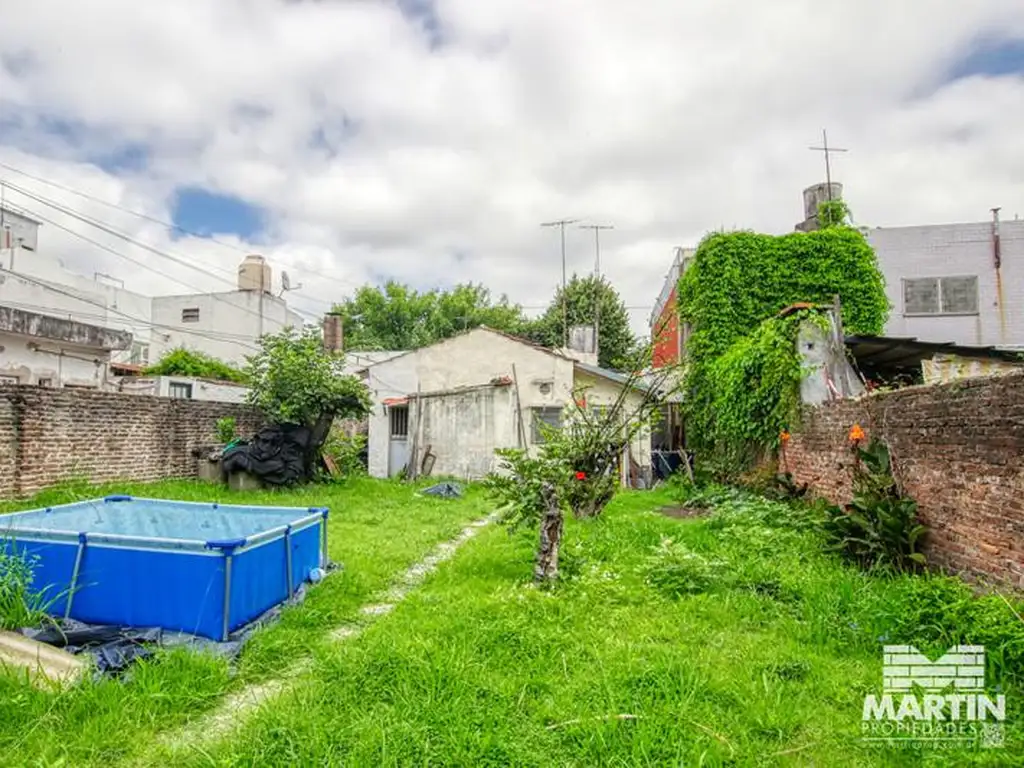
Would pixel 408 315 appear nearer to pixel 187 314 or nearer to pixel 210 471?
pixel 187 314

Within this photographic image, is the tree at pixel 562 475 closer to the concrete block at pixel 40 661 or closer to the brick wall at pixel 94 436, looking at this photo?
the concrete block at pixel 40 661

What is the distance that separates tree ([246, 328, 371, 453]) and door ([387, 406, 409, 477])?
315 centimetres

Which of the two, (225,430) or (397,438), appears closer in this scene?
(225,430)

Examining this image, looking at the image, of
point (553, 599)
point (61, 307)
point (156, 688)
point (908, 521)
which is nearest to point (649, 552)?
point (553, 599)

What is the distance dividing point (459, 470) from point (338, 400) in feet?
13.5

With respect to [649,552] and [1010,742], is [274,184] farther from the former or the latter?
[1010,742]

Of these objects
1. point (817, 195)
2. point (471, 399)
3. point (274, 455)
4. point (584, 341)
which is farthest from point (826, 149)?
point (274, 455)

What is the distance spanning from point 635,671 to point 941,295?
1616 cm

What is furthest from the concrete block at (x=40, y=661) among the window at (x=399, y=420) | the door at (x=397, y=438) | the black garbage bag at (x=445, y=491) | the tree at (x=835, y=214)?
the tree at (x=835, y=214)

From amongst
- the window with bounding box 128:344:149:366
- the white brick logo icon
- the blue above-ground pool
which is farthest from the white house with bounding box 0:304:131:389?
the window with bounding box 128:344:149:366

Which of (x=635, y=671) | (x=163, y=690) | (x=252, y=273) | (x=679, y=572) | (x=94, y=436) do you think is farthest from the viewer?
(x=252, y=273)

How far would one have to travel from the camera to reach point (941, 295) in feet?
48.3

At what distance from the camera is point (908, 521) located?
4.93m

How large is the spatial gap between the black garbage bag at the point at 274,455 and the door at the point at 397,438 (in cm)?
394
